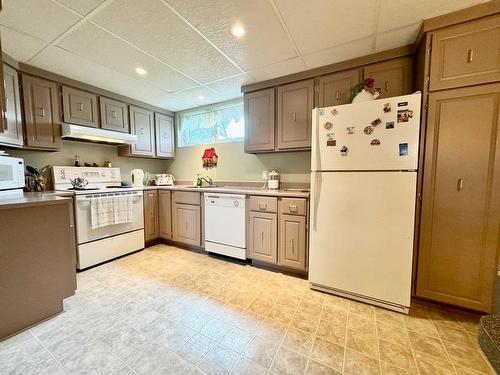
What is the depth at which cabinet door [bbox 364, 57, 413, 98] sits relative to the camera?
77.0 inches

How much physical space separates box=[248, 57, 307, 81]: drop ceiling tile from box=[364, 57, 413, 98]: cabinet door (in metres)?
0.70

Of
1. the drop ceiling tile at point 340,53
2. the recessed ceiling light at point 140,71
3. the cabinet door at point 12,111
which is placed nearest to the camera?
the drop ceiling tile at point 340,53

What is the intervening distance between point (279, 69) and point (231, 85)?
28.4 inches

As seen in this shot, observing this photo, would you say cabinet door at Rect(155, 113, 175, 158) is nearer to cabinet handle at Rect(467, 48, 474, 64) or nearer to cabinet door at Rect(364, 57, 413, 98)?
cabinet door at Rect(364, 57, 413, 98)

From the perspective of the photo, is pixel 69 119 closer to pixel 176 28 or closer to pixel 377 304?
pixel 176 28

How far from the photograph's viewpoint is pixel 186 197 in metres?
2.98

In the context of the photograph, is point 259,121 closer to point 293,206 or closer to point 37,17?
point 293,206

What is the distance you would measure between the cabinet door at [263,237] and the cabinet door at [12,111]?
2548mm

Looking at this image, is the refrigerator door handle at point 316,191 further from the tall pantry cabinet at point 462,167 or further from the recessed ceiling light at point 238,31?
the recessed ceiling light at point 238,31

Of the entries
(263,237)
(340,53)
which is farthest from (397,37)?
(263,237)

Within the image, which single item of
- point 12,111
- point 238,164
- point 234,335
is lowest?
point 234,335

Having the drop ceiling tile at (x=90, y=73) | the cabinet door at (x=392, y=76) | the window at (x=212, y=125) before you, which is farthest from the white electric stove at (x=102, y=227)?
the cabinet door at (x=392, y=76)

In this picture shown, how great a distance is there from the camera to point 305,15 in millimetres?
1539

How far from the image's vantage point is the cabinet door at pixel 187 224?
2.89 metres
